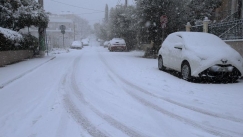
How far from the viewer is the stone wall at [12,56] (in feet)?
40.1

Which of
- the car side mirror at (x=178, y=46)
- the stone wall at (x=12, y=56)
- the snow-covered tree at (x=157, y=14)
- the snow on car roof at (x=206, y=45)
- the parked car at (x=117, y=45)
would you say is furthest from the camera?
the parked car at (x=117, y=45)

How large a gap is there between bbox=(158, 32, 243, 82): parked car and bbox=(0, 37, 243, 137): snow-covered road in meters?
0.39

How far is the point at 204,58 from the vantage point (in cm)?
766

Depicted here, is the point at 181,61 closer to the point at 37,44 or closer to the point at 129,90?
the point at 129,90

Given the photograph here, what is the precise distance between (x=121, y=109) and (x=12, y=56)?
10596 mm

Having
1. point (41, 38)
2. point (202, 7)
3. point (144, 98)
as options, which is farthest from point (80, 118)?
point (202, 7)

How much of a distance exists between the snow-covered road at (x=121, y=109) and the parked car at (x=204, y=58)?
0.39 meters

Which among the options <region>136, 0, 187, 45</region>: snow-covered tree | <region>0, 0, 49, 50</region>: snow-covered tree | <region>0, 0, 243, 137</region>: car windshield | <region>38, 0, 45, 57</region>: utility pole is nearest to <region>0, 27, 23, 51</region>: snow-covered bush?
<region>0, 0, 243, 137</region>: car windshield

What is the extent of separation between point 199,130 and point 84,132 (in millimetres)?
1880

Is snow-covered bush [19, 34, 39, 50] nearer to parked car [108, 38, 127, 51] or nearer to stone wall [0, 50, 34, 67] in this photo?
stone wall [0, 50, 34, 67]

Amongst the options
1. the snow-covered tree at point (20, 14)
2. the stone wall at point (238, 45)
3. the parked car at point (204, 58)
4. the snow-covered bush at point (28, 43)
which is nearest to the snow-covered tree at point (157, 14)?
the stone wall at point (238, 45)

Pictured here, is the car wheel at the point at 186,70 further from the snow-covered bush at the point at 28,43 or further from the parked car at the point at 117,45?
the parked car at the point at 117,45

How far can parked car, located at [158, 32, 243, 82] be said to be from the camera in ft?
24.8

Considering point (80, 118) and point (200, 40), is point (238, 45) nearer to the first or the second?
point (200, 40)
